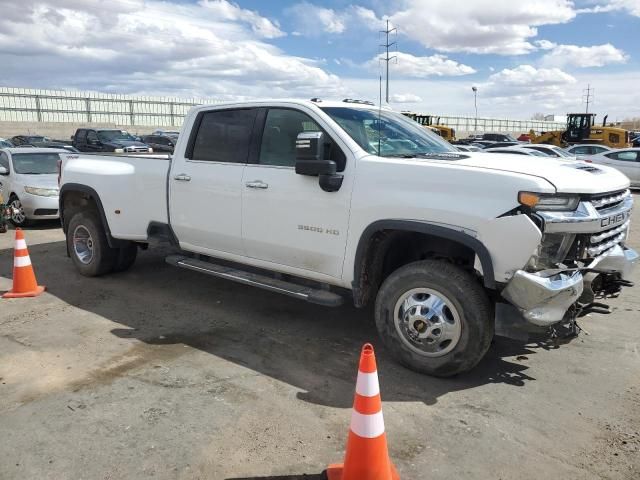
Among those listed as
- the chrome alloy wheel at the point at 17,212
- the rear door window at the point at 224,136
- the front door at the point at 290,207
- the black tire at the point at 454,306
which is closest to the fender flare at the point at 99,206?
the rear door window at the point at 224,136

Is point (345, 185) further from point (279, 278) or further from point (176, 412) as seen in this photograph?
point (176, 412)

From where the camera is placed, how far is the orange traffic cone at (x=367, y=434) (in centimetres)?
269

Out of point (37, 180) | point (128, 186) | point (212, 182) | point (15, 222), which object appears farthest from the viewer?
point (15, 222)

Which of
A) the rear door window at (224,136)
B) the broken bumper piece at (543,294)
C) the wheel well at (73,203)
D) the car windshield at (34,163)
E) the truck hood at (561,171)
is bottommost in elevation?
the broken bumper piece at (543,294)

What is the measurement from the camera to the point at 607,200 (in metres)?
3.92

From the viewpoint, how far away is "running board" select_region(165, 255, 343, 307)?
4.41 m

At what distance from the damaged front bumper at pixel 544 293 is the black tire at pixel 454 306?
0.25 meters

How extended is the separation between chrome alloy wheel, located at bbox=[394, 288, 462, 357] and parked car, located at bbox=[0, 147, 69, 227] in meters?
8.69

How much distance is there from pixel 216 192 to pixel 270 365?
5.75ft

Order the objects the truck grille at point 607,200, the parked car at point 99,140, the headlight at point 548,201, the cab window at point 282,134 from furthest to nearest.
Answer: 1. the parked car at point 99,140
2. the cab window at point 282,134
3. the truck grille at point 607,200
4. the headlight at point 548,201

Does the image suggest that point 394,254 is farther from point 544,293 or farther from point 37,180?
point 37,180

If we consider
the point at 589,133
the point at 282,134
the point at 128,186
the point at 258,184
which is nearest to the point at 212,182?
the point at 258,184

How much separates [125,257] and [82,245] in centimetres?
60

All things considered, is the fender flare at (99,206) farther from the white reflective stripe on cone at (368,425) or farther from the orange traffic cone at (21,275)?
the white reflective stripe on cone at (368,425)
